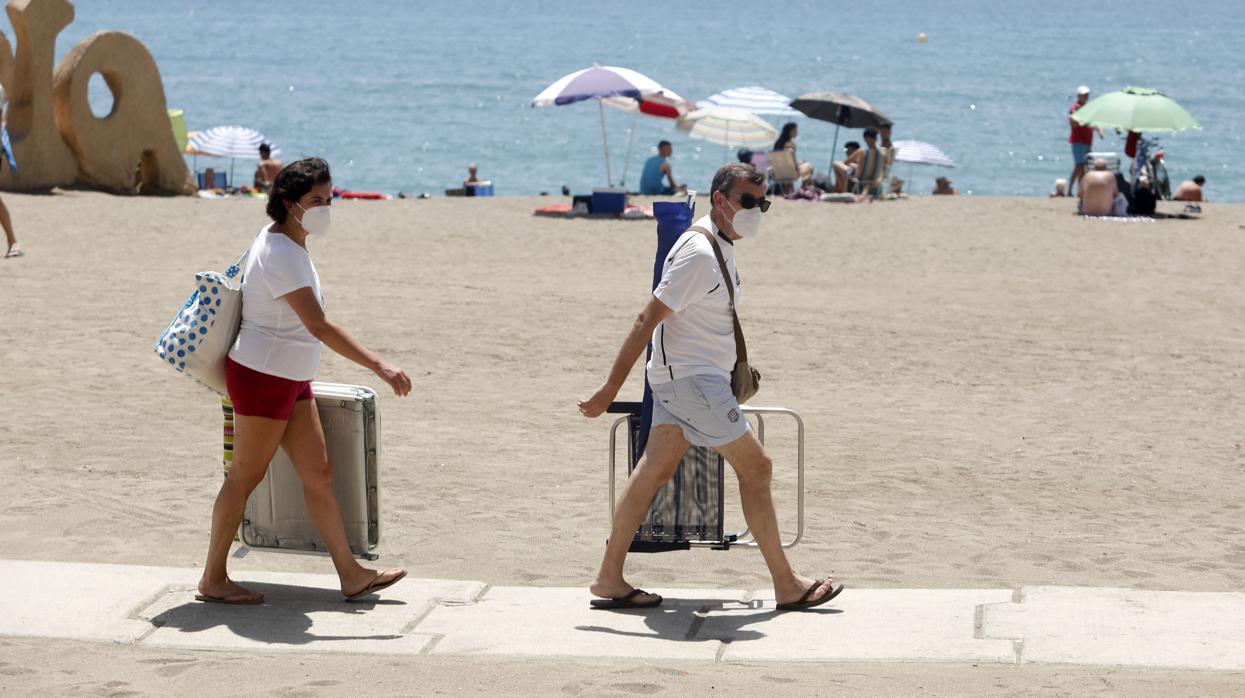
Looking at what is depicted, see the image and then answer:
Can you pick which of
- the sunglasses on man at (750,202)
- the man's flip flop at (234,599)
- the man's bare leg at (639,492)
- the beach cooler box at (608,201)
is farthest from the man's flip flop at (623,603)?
the beach cooler box at (608,201)

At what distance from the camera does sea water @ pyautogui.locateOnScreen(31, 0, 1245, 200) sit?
47625mm

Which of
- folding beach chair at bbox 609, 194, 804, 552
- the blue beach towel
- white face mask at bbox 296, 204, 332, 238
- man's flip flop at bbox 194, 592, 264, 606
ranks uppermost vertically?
the blue beach towel

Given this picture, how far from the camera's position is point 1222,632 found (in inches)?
212

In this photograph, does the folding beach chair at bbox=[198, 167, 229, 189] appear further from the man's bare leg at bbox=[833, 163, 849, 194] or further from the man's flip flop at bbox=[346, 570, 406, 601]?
the man's flip flop at bbox=[346, 570, 406, 601]

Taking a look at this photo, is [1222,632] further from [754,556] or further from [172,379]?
[172,379]

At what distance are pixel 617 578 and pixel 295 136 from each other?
50630 mm

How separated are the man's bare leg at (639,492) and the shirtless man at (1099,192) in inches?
582

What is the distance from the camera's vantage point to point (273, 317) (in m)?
5.47

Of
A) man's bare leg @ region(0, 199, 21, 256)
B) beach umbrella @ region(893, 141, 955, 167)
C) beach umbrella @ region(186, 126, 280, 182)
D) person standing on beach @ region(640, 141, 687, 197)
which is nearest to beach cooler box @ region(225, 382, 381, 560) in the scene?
man's bare leg @ region(0, 199, 21, 256)

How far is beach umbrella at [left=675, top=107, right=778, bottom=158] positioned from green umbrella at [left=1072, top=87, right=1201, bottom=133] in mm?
4886

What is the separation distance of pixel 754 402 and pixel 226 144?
19.0 meters

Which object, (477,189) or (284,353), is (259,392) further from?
(477,189)

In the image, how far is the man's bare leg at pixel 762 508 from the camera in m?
5.55

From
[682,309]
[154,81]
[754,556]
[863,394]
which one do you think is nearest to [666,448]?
[682,309]
